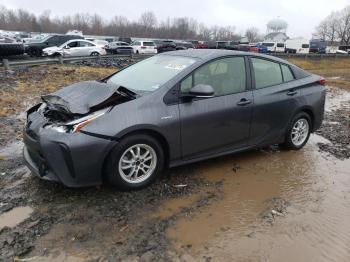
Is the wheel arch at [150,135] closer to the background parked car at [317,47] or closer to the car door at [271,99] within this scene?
the car door at [271,99]

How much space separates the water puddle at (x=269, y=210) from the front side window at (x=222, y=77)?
1166 mm

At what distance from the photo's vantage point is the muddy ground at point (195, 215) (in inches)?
130

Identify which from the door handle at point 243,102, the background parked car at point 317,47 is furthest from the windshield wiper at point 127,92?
the background parked car at point 317,47

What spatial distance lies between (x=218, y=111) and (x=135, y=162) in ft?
4.37

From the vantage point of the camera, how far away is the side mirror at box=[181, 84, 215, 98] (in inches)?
175

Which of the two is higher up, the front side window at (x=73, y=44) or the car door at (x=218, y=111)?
the front side window at (x=73, y=44)

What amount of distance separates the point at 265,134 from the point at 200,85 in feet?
5.24

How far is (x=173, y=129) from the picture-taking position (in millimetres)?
4406

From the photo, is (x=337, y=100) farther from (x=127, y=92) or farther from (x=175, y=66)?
(x=127, y=92)

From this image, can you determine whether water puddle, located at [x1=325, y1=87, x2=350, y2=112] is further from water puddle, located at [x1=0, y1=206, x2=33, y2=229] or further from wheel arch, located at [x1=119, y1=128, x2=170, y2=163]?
water puddle, located at [x1=0, y1=206, x2=33, y2=229]

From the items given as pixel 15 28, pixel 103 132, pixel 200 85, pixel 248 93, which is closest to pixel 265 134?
pixel 248 93

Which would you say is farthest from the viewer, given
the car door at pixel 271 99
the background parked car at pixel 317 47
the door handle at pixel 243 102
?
the background parked car at pixel 317 47

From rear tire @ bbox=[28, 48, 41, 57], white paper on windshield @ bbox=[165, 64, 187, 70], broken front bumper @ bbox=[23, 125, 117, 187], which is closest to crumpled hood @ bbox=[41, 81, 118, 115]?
broken front bumper @ bbox=[23, 125, 117, 187]

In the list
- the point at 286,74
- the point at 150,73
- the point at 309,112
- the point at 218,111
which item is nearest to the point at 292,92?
the point at 286,74
